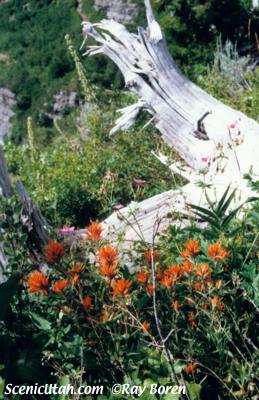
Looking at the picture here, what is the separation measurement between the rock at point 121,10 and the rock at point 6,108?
5043 mm

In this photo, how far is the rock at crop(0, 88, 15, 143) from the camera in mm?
25122

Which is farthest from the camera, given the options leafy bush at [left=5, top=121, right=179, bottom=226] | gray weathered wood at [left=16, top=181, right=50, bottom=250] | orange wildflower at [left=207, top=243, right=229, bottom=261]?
leafy bush at [left=5, top=121, right=179, bottom=226]

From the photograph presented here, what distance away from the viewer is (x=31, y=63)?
28.8 meters

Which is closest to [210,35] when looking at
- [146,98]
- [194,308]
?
[146,98]

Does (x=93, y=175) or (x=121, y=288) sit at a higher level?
(x=121, y=288)

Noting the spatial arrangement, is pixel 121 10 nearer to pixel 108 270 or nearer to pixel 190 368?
pixel 108 270

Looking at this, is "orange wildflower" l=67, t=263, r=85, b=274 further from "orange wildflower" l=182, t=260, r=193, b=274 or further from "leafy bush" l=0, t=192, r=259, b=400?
"orange wildflower" l=182, t=260, r=193, b=274

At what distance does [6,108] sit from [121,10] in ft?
19.1

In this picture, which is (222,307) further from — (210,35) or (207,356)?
(210,35)

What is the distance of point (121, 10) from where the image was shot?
25.1 metres

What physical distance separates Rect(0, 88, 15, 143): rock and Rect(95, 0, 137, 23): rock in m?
5.04

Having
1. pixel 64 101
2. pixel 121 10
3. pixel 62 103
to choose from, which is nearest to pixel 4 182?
pixel 62 103

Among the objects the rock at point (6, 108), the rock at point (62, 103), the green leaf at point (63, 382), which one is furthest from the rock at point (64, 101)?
the green leaf at point (63, 382)

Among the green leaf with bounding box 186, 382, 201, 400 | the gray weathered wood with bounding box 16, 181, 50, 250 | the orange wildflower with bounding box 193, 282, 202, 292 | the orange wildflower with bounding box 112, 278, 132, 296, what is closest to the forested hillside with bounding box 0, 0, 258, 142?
the gray weathered wood with bounding box 16, 181, 50, 250
